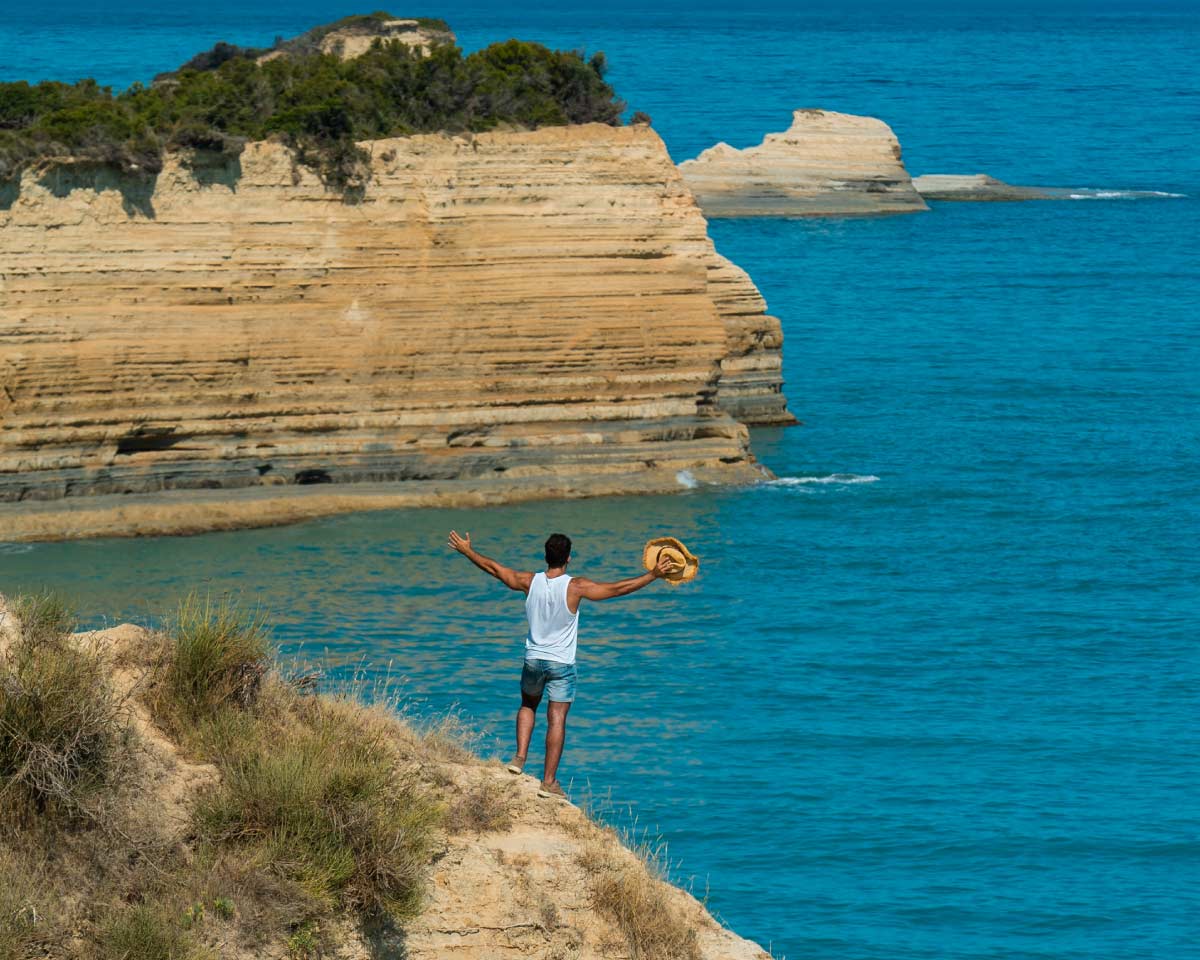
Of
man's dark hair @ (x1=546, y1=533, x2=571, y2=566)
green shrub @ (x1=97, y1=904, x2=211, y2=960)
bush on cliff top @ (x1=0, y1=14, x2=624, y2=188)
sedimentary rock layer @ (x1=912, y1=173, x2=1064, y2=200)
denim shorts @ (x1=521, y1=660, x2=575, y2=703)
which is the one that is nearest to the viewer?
green shrub @ (x1=97, y1=904, x2=211, y2=960)

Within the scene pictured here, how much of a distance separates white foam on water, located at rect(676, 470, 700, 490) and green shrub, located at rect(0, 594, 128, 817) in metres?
20.8

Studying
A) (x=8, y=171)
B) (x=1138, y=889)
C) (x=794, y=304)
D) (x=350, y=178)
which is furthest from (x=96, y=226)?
(x=794, y=304)

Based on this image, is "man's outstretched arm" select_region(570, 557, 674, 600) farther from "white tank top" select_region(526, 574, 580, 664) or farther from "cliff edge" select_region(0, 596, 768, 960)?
"cliff edge" select_region(0, 596, 768, 960)

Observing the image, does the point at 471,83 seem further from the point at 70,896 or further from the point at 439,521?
the point at 70,896

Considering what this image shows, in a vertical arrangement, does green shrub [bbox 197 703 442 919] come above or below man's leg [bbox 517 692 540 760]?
below

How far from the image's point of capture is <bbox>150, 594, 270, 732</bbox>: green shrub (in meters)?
10.5

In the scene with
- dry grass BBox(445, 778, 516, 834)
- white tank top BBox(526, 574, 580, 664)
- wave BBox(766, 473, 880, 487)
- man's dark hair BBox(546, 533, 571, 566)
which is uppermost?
wave BBox(766, 473, 880, 487)

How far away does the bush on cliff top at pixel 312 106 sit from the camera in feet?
91.9

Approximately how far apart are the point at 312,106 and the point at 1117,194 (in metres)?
51.1

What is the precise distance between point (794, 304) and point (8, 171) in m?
26.7

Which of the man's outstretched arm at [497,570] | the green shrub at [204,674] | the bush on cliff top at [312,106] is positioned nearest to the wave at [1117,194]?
the bush on cliff top at [312,106]

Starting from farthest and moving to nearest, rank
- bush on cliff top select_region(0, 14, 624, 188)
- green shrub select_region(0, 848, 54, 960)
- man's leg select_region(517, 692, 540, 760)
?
bush on cliff top select_region(0, 14, 624, 188)
man's leg select_region(517, 692, 540, 760)
green shrub select_region(0, 848, 54, 960)

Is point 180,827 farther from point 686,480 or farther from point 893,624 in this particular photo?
point 686,480

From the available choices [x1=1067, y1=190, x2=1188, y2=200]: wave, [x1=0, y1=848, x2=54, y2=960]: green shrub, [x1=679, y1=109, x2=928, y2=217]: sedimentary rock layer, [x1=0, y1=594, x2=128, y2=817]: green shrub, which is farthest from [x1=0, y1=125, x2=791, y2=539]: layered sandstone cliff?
[x1=1067, y1=190, x2=1188, y2=200]: wave
